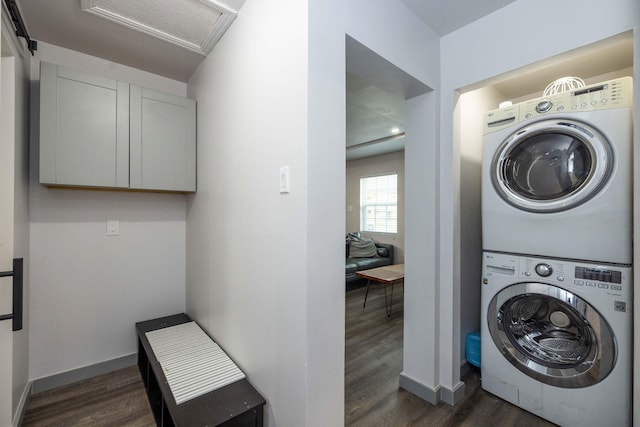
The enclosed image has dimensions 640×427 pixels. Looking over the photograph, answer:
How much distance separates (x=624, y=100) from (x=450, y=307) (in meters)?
1.44

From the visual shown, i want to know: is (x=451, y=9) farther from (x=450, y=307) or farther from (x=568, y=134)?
(x=450, y=307)

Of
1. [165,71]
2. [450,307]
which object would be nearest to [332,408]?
[450,307]

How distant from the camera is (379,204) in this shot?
236 inches

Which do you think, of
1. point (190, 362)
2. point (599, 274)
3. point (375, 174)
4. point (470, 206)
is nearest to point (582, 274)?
point (599, 274)

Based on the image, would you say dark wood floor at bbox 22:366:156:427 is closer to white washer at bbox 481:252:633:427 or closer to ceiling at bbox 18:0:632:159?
white washer at bbox 481:252:633:427

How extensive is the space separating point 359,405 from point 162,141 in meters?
2.35

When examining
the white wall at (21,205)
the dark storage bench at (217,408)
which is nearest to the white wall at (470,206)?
the dark storage bench at (217,408)

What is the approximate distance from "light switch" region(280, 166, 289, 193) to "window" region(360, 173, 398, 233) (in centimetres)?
472

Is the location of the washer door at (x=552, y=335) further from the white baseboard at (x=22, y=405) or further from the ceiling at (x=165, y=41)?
the white baseboard at (x=22, y=405)

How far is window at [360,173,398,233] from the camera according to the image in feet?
18.7

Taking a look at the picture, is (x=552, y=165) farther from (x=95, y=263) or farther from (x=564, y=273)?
(x=95, y=263)

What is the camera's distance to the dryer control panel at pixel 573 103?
1409 millimetres

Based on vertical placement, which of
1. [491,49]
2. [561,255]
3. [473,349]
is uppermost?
[491,49]

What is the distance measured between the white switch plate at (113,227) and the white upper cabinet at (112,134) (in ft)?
1.28
